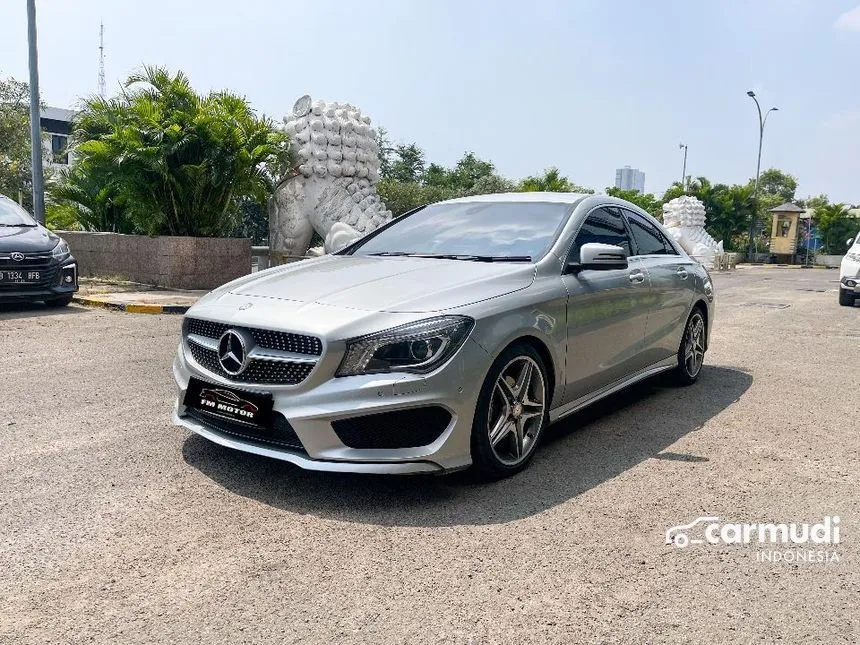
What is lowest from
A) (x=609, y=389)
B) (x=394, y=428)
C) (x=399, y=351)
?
(x=609, y=389)

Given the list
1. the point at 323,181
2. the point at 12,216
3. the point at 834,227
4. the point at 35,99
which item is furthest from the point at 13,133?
the point at 834,227

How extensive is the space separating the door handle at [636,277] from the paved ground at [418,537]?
3.09 ft

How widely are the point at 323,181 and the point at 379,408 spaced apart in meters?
13.4

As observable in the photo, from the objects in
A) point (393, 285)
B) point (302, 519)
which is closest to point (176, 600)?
point (302, 519)

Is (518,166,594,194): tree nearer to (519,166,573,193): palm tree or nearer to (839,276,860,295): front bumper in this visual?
→ (519,166,573,193): palm tree

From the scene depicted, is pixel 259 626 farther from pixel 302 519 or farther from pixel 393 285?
pixel 393 285

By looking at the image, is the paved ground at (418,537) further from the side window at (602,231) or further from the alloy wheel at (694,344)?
the side window at (602,231)

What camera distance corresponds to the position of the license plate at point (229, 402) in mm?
3643

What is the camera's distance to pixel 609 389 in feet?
16.7

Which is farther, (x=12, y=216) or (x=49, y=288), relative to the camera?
(x=12, y=216)

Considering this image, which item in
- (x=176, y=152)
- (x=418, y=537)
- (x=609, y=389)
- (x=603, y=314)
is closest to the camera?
(x=418, y=537)

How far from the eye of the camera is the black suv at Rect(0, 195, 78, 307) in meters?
10.1

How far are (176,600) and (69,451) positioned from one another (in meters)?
1.97

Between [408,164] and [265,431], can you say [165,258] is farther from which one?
[408,164]
